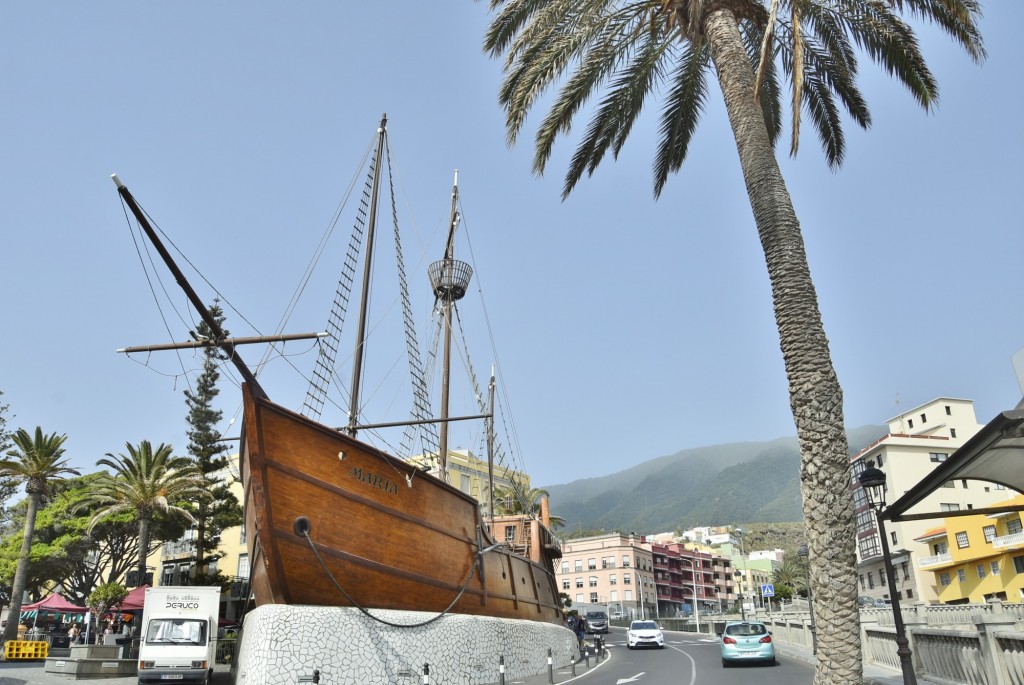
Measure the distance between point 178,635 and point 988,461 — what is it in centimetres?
1652

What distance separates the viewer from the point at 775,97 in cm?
1482

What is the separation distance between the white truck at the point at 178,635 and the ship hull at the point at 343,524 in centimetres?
277

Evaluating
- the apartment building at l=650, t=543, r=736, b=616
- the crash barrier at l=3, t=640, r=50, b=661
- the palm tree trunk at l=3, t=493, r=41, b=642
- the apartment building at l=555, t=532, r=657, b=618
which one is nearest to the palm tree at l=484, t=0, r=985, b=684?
the crash barrier at l=3, t=640, r=50, b=661

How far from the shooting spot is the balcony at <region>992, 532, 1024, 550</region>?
38909mm

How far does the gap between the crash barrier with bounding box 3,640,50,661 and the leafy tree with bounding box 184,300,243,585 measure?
6654 mm

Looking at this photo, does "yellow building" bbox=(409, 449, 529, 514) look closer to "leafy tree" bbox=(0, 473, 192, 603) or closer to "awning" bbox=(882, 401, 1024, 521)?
"leafy tree" bbox=(0, 473, 192, 603)

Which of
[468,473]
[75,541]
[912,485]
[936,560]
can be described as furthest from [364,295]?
[912,485]

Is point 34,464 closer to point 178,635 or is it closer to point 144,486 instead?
point 144,486

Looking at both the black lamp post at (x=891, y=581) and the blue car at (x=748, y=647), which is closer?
Result: the black lamp post at (x=891, y=581)

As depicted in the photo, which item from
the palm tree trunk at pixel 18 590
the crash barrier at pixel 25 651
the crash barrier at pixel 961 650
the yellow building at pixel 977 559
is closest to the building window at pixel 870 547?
the yellow building at pixel 977 559

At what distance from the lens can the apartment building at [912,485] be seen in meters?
49.5

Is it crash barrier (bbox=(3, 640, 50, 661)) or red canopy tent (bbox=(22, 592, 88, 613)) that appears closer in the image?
crash barrier (bbox=(3, 640, 50, 661))

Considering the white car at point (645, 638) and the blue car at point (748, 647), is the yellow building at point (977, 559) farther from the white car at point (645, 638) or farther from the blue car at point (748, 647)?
the blue car at point (748, 647)

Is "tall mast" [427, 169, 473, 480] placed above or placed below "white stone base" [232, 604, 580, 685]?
above
